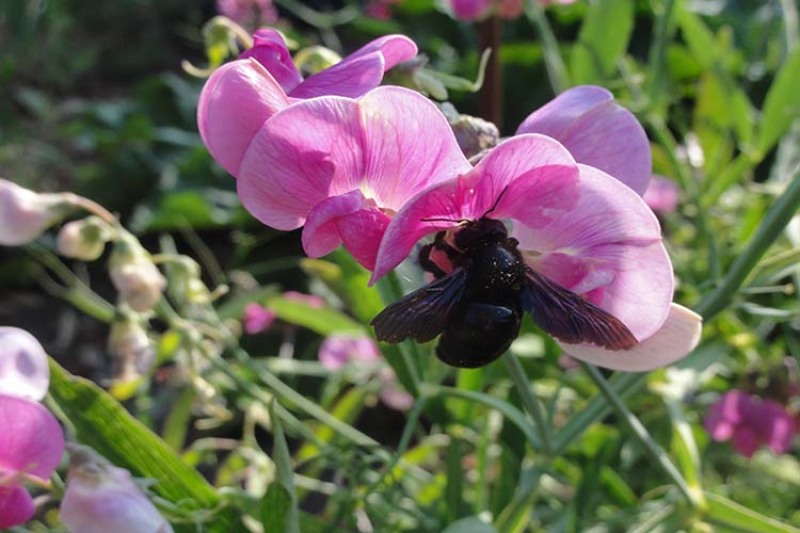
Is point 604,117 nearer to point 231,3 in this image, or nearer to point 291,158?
point 291,158

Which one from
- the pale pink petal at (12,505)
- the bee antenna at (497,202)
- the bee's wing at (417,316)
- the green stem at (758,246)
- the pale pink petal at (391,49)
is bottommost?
the pale pink petal at (12,505)

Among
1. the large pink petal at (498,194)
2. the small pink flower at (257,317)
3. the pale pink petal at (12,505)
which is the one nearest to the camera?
the large pink petal at (498,194)

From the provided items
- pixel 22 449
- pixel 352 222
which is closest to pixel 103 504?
pixel 22 449

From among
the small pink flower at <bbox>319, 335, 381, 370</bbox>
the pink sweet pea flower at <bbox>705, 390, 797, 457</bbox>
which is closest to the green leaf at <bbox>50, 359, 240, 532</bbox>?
the pink sweet pea flower at <bbox>705, 390, 797, 457</bbox>

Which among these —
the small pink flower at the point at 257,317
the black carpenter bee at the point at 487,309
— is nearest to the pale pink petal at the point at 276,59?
the black carpenter bee at the point at 487,309

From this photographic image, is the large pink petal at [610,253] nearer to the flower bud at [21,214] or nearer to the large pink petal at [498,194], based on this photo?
the large pink petal at [498,194]

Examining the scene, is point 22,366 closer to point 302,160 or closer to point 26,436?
point 26,436

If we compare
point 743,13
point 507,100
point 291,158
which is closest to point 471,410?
point 291,158

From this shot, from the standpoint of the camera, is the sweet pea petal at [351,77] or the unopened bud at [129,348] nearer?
the sweet pea petal at [351,77]
